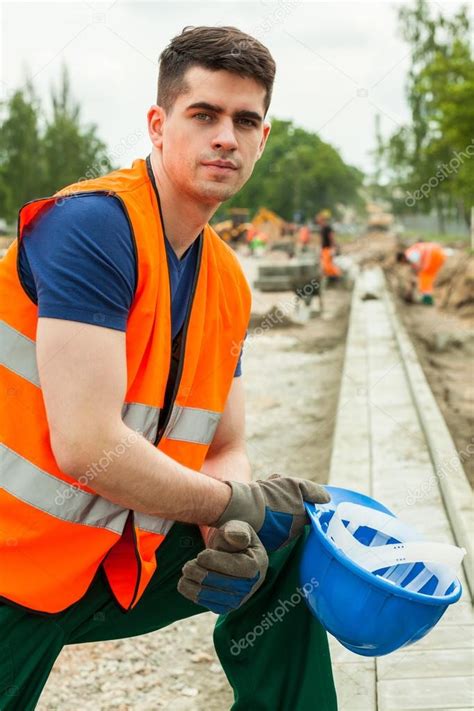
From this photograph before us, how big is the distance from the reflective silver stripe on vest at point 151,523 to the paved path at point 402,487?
1008mm

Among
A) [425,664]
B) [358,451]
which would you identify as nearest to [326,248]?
[358,451]

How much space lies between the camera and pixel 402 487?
4973 mm

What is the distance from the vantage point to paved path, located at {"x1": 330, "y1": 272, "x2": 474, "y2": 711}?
296 centimetres

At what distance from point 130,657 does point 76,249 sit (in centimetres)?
220

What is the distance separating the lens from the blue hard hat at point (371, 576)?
2043 millimetres

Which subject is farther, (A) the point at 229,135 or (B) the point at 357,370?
(B) the point at 357,370

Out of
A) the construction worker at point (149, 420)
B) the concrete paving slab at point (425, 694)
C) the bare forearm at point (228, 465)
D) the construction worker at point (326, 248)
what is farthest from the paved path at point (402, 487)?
the construction worker at point (326, 248)

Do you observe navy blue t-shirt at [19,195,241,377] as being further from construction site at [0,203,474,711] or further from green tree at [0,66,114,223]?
green tree at [0,66,114,223]

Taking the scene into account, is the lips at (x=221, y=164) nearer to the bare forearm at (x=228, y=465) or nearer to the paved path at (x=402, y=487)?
the bare forearm at (x=228, y=465)

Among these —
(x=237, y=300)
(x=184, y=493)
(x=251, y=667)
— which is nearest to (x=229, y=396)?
(x=237, y=300)

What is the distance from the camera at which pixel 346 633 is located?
2137mm

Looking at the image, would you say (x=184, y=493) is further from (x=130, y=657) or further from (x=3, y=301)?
(x=130, y=657)

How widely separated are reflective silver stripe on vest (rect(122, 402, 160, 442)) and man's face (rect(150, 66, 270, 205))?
56cm

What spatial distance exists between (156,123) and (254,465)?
439 cm
